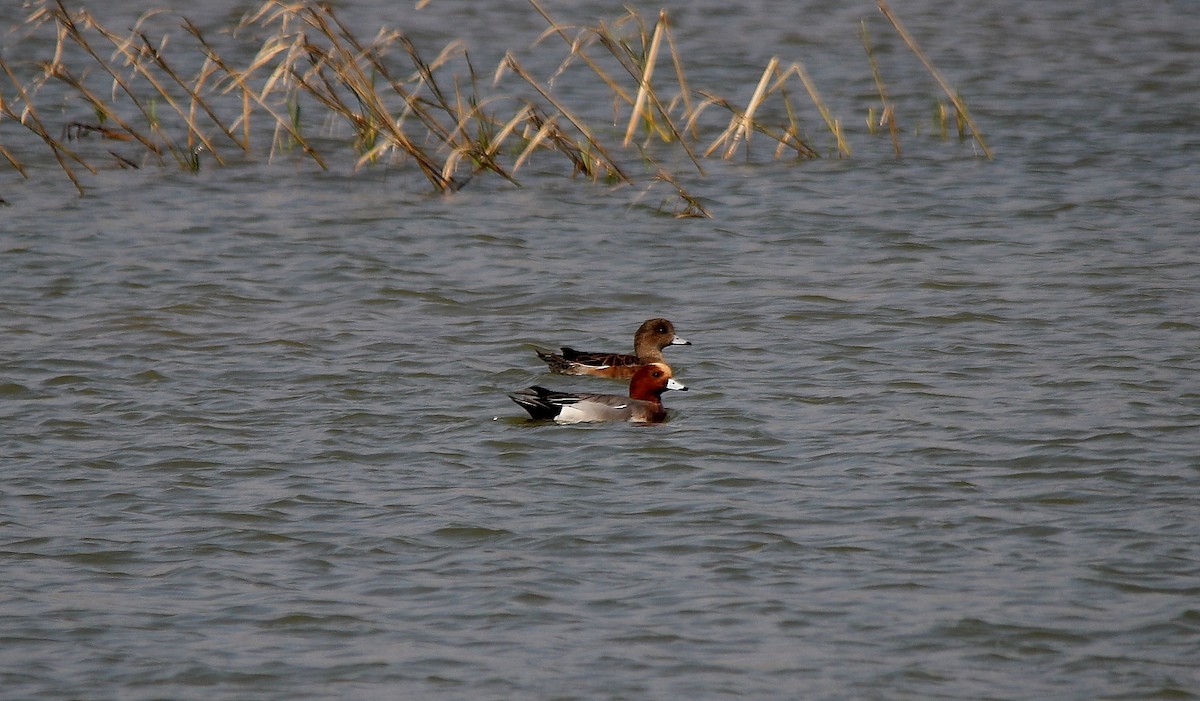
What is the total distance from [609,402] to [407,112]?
5.87 metres

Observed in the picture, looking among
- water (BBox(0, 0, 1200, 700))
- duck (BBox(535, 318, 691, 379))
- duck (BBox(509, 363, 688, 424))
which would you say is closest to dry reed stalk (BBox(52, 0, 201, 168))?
water (BBox(0, 0, 1200, 700))

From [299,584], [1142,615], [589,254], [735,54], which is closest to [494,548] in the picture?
[299,584]

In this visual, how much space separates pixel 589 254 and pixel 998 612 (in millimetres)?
6521

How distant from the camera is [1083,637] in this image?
5691 mm

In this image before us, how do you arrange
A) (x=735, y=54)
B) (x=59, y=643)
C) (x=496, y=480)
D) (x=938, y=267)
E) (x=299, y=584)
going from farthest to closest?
(x=735, y=54) → (x=938, y=267) → (x=496, y=480) → (x=299, y=584) → (x=59, y=643)

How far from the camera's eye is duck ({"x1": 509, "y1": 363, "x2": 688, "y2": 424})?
8570 mm

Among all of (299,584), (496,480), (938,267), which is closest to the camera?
(299,584)

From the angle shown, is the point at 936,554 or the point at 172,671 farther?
the point at 936,554

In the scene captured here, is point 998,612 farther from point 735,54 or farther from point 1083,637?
point 735,54

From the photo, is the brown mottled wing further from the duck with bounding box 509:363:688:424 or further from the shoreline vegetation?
the shoreline vegetation

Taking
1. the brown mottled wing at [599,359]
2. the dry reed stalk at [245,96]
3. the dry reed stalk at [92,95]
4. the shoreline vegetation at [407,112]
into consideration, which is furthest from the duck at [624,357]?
the dry reed stalk at [92,95]

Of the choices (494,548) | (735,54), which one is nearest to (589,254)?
(494,548)

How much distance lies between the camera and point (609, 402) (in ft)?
29.1

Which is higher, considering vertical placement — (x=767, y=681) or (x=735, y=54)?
(x=735, y=54)
